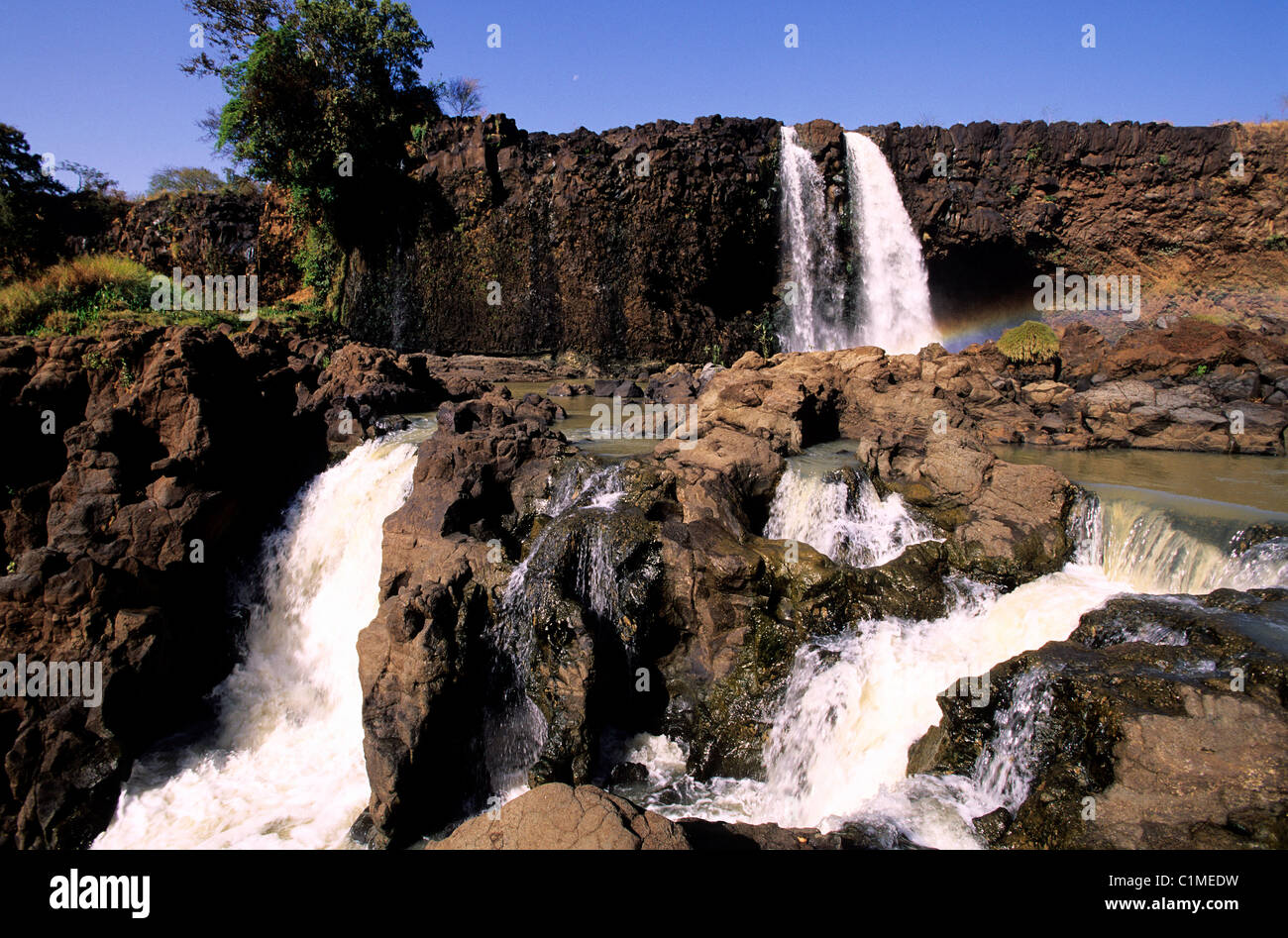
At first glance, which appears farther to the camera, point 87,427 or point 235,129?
point 235,129

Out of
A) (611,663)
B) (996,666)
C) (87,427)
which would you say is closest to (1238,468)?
(996,666)

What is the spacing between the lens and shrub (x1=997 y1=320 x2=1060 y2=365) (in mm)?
16031

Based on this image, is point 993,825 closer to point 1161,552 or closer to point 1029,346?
point 1161,552

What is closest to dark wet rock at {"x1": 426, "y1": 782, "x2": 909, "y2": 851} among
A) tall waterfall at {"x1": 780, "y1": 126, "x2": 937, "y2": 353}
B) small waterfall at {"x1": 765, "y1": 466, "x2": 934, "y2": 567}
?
small waterfall at {"x1": 765, "y1": 466, "x2": 934, "y2": 567}

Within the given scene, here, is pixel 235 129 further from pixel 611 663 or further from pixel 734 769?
pixel 734 769

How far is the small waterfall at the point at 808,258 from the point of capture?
70.1 ft

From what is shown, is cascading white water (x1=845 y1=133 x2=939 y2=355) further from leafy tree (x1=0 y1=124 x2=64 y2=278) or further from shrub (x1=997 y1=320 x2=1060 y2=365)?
leafy tree (x1=0 y1=124 x2=64 y2=278)

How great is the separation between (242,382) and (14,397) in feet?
9.11

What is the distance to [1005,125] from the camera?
876 inches

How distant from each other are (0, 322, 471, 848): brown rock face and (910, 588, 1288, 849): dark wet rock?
29.4 feet

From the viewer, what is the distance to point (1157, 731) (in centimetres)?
496

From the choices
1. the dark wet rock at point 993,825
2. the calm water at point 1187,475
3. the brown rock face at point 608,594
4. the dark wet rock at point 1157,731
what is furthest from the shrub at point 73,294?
the calm water at point 1187,475

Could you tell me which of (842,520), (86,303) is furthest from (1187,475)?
(86,303)
